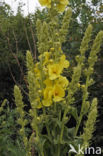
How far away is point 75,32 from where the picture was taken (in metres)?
4.02

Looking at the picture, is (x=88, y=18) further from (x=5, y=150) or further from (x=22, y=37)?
(x=5, y=150)

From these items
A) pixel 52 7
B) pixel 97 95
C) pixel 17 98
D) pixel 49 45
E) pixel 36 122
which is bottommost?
pixel 97 95

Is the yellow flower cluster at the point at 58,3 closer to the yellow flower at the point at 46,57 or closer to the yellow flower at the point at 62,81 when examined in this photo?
the yellow flower at the point at 46,57

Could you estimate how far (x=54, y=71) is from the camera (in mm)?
1423

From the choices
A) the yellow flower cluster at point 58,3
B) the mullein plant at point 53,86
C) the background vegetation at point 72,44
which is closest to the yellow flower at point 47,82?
the mullein plant at point 53,86

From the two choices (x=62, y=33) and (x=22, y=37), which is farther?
(x=22, y=37)

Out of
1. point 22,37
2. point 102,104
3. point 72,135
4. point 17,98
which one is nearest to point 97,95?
point 102,104

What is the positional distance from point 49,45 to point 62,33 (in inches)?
4.7

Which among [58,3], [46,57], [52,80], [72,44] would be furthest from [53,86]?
[72,44]

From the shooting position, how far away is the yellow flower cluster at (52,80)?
1.41 meters

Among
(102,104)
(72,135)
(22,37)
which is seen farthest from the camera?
(22,37)

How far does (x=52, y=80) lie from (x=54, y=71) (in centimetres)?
6

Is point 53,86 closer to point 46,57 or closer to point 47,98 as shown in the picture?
point 47,98

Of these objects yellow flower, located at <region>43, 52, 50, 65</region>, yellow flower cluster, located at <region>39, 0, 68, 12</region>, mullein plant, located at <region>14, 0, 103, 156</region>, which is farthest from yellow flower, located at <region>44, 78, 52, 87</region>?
yellow flower cluster, located at <region>39, 0, 68, 12</region>
